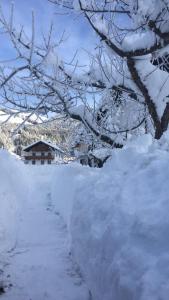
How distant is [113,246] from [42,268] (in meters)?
3.61

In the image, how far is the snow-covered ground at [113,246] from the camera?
12.2 feet

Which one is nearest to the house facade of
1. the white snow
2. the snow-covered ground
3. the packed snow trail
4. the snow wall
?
the white snow

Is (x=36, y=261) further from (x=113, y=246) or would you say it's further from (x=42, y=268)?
(x=113, y=246)

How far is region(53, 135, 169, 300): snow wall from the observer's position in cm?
358

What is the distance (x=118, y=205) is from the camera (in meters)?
5.10

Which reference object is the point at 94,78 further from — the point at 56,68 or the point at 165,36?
the point at 165,36

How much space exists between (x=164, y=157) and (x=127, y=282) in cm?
193

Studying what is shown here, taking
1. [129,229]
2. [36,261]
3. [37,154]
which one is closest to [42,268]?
[36,261]

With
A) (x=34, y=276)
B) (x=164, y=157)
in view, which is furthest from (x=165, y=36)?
(x=34, y=276)

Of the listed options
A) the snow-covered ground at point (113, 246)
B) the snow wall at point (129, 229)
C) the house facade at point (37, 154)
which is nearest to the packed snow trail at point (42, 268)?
the snow-covered ground at point (113, 246)

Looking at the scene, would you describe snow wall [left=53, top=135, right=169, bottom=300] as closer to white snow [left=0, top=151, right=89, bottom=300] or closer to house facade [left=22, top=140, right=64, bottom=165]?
white snow [left=0, top=151, right=89, bottom=300]

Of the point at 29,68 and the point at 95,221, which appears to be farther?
the point at 29,68

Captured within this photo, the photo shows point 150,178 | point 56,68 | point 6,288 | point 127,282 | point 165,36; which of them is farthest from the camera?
point 56,68

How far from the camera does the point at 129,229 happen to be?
4.36m
